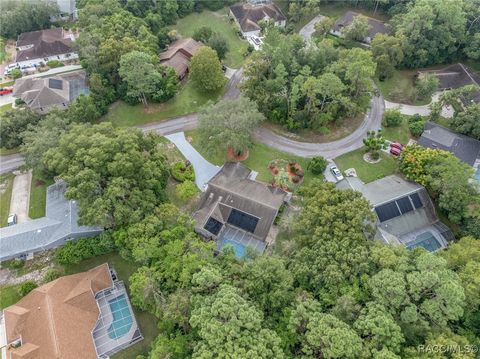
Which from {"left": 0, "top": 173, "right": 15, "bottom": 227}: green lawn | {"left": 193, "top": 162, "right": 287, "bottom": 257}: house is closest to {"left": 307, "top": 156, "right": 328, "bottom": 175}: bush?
{"left": 193, "top": 162, "right": 287, "bottom": 257}: house

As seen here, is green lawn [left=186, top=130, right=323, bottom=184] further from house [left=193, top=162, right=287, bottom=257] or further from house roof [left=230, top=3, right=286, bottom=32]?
house roof [left=230, top=3, right=286, bottom=32]

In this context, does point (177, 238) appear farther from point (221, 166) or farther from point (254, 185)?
point (221, 166)

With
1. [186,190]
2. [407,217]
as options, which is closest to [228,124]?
[186,190]

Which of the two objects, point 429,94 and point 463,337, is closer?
point 463,337

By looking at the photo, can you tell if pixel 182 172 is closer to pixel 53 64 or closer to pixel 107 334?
pixel 107 334

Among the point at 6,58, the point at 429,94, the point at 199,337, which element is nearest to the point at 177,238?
the point at 199,337

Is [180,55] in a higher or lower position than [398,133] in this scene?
higher
